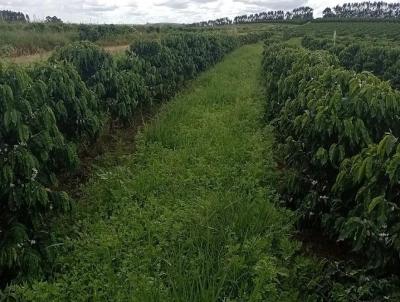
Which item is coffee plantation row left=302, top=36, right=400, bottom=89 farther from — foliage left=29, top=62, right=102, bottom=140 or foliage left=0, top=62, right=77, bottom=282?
foliage left=0, top=62, right=77, bottom=282

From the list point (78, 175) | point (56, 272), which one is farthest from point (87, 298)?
point (78, 175)

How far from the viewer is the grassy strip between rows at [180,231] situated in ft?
11.1

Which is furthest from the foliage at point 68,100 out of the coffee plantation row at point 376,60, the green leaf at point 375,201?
the coffee plantation row at point 376,60

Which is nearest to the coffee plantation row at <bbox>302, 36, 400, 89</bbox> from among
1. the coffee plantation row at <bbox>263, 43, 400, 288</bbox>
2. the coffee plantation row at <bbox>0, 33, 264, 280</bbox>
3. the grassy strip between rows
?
the grassy strip between rows

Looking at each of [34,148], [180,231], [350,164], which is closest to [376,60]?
[350,164]

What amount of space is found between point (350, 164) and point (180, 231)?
1.71m

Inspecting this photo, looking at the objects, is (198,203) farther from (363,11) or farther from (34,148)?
(363,11)

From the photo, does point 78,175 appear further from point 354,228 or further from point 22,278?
point 354,228

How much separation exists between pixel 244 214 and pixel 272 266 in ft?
2.92

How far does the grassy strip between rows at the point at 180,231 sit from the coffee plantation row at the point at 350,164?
444 millimetres

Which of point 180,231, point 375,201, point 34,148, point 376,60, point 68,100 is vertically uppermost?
point 68,100

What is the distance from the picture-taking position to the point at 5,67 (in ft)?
13.1

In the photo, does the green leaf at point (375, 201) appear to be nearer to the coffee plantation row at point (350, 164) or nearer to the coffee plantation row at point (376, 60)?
the coffee plantation row at point (350, 164)

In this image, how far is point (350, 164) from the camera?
371 cm
